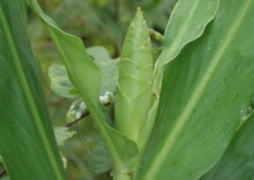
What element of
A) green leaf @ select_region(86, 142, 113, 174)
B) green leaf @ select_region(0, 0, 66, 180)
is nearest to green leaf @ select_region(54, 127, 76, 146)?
green leaf @ select_region(86, 142, 113, 174)

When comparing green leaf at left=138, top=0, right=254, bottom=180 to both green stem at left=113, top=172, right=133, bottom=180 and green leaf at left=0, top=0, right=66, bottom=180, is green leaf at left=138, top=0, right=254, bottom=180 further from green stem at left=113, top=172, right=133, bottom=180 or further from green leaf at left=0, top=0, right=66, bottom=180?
green leaf at left=0, top=0, right=66, bottom=180

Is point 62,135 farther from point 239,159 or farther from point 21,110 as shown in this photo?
point 239,159

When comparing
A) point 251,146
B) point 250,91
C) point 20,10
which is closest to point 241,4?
point 250,91

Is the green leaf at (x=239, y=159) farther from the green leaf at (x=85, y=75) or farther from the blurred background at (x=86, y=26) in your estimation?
the blurred background at (x=86, y=26)

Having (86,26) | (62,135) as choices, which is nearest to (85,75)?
(62,135)

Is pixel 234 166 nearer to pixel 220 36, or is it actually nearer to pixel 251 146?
pixel 251 146

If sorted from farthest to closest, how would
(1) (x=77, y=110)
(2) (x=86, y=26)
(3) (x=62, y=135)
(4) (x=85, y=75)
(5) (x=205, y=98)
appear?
(2) (x=86, y=26) < (1) (x=77, y=110) < (3) (x=62, y=135) < (5) (x=205, y=98) < (4) (x=85, y=75)

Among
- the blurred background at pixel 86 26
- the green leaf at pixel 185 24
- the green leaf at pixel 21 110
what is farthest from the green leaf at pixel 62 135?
the blurred background at pixel 86 26
